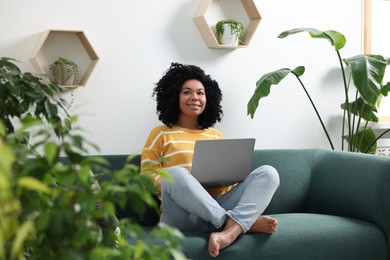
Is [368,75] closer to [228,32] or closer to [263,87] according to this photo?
[263,87]

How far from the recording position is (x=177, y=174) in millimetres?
2885

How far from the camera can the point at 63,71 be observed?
334 centimetres

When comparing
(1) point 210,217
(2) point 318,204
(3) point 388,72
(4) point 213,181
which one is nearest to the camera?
(1) point 210,217

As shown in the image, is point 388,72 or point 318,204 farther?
point 388,72

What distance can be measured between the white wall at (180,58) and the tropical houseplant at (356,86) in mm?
168

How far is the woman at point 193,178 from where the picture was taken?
9.37 ft

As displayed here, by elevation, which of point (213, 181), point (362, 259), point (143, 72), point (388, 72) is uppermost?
point (388, 72)

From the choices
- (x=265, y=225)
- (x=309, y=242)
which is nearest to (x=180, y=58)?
(x=265, y=225)

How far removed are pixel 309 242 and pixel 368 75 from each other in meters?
1.02

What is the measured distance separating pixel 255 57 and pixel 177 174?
1309mm

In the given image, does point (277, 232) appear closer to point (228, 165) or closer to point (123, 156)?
point (228, 165)

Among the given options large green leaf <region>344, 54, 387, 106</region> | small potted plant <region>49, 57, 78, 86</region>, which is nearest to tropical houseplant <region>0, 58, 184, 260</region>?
small potted plant <region>49, 57, 78, 86</region>

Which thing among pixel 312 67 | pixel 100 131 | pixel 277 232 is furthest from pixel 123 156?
pixel 312 67

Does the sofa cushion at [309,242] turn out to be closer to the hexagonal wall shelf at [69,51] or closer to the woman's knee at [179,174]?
the woman's knee at [179,174]
